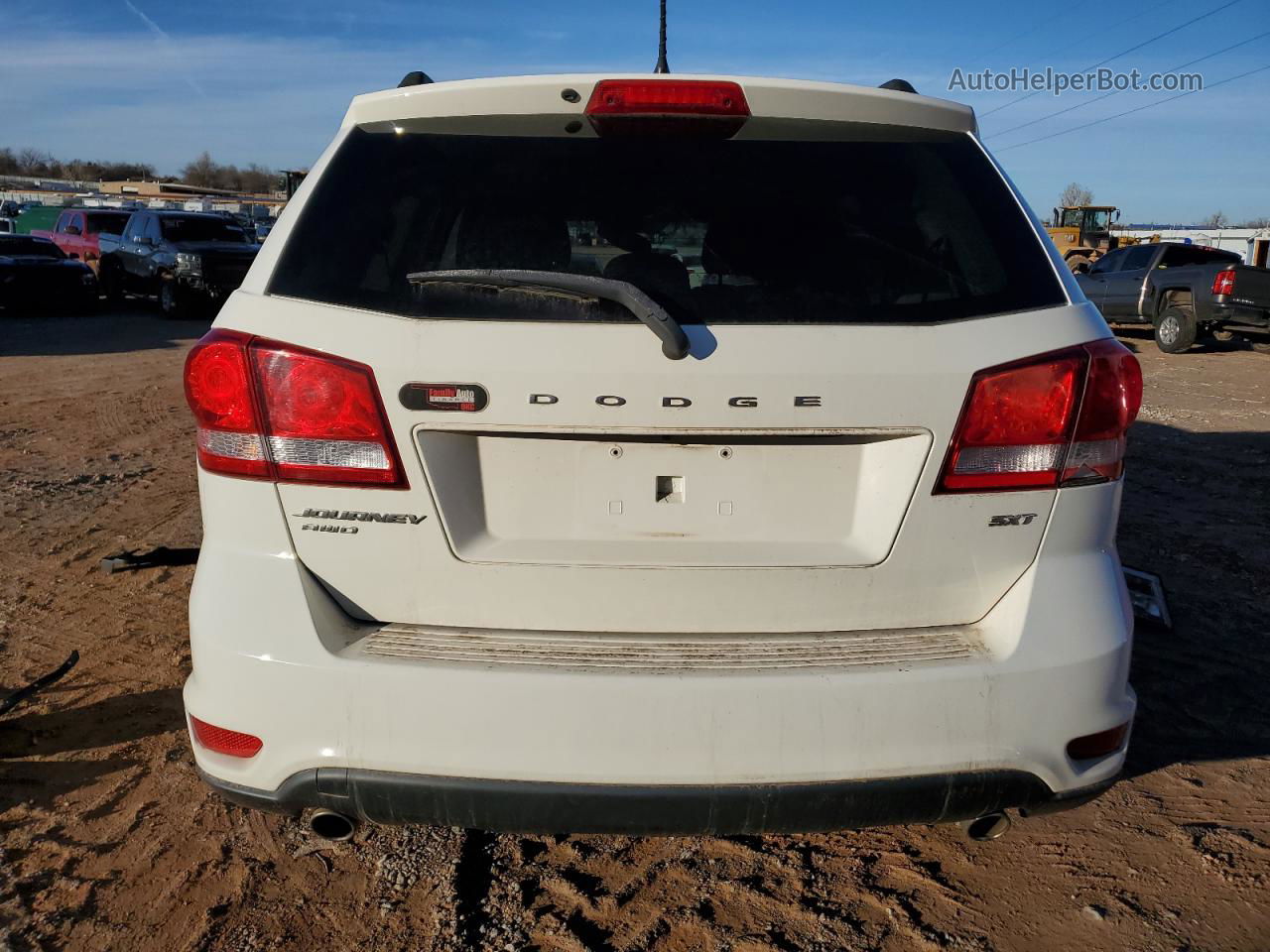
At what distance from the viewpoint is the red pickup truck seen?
20922 millimetres

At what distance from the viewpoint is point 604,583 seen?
6.58 ft

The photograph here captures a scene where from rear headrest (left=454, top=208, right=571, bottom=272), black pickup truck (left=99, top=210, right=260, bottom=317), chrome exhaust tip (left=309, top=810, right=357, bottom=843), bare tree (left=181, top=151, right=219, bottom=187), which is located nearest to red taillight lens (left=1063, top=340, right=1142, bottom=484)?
rear headrest (left=454, top=208, right=571, bottom=272)

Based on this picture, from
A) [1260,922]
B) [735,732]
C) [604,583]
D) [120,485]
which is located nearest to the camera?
[735,732]

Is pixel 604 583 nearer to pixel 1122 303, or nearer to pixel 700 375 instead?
pixel 700 375

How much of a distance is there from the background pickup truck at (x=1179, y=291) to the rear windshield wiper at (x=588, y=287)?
632 inches

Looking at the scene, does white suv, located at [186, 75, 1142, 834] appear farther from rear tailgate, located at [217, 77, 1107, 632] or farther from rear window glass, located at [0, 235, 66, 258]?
rear window glass, located at [0, 235, 66, 258]

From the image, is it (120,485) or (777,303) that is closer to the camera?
(777,303)

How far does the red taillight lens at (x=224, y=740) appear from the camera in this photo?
2.01 metres

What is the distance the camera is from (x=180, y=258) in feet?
56.7

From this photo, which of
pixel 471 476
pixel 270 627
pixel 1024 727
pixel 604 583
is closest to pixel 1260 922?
pixel 1024 727

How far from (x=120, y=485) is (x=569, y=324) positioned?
548cm

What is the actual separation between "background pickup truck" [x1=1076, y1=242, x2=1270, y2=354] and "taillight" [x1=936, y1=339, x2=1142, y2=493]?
15.5m

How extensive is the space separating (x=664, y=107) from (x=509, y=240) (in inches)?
17.5

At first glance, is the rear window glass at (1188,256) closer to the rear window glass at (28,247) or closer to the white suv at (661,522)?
the white suv at (661,522)
